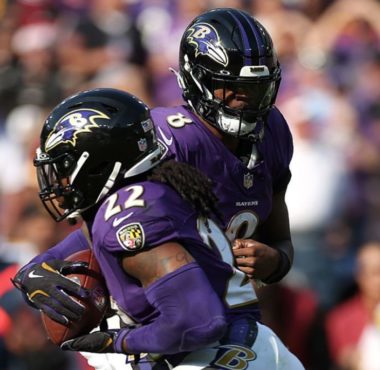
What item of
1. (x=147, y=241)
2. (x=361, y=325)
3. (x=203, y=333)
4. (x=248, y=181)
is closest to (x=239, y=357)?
(x=203, y=333)

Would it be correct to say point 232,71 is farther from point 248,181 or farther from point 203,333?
point 203,333

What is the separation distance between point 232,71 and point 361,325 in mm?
2936

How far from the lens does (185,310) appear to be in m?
3.79

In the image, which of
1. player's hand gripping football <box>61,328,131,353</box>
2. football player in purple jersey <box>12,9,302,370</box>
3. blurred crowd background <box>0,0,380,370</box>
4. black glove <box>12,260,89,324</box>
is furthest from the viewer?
blurred crowd background <box>0,0,380,370</box>

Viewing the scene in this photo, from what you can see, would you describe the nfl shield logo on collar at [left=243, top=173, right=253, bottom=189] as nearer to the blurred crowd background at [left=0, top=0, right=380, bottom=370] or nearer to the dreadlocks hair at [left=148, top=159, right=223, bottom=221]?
the dreadlocks hair at [left=148, top=159, right=223, bottom=221]

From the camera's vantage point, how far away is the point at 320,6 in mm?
10891

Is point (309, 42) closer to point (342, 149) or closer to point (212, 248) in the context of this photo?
point (342, 149)

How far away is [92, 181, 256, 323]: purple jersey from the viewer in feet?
12.5

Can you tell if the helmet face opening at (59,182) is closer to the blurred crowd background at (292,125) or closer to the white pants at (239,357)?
the white pants at (239,357)

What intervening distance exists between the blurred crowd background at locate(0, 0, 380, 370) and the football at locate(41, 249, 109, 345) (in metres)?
2.43

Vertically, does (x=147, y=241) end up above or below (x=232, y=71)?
below

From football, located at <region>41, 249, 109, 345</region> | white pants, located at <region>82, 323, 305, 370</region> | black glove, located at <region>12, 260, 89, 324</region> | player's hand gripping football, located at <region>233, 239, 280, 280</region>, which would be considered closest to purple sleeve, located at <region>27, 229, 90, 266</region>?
black glove, located at <region>12, 260, 89, 324</region>

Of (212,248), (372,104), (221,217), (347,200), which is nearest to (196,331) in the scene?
(212,248)

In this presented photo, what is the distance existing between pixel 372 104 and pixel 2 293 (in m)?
3.82
